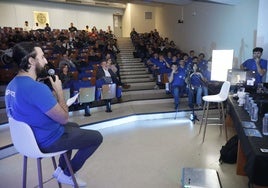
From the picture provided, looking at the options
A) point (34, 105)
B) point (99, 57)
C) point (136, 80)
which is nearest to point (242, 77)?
point (34, 105)

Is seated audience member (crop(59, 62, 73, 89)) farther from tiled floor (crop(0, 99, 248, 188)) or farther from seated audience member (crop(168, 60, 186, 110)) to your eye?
seated audience member (crop(168, 60, 186, 110))

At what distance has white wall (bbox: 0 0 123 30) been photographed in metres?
11.1

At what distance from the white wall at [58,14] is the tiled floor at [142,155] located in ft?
30.1

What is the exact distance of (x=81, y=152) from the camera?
5.71ft

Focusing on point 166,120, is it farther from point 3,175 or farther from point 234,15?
point 234,15

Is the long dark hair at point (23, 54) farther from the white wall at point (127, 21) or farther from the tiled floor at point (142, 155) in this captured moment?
the white wall at point (127, 21)

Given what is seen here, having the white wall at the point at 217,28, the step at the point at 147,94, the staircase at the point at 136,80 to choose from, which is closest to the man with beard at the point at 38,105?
the staircase at the point at 136,80

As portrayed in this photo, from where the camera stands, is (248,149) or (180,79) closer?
(248,149)

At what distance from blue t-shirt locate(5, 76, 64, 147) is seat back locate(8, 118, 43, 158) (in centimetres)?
3

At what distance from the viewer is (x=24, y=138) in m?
1.47

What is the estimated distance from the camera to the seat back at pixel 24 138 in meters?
→ 1.44

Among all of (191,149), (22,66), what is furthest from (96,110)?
(22,66)

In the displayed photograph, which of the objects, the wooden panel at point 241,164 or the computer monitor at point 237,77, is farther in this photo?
the computer monitor at point 237,77

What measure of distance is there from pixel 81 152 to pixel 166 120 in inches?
118
